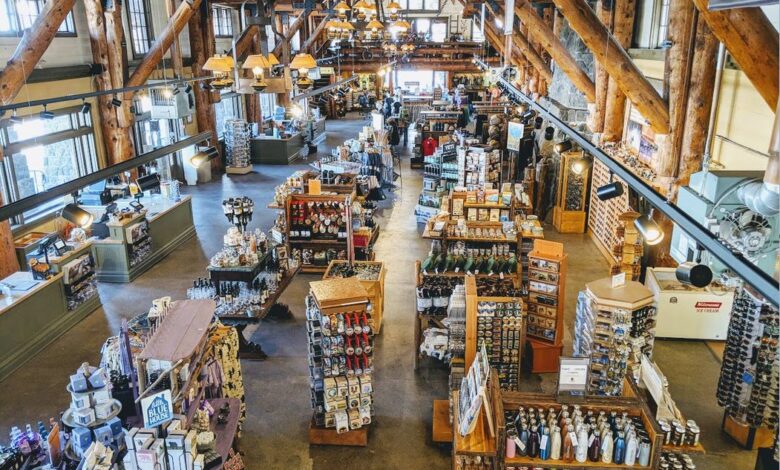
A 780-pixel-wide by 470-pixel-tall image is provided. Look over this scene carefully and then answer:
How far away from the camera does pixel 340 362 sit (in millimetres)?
5723

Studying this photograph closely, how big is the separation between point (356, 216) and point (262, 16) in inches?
150

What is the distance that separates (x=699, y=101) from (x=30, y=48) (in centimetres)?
917

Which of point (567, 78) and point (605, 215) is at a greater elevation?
point (567, 78)

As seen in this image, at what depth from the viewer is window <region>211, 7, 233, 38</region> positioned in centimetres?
1964

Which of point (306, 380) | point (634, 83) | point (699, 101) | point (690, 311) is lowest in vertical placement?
point (306, 380)

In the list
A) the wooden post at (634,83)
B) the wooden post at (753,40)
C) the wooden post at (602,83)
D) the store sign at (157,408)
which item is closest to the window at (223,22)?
the wooden post at (602,83)

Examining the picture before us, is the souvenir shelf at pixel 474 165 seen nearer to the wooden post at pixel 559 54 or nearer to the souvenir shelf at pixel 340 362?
the wooden post at pixel 559 54

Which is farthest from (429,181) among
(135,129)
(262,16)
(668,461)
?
(668,461)

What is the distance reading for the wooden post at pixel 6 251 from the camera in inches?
352

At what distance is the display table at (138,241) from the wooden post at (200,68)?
197 inches

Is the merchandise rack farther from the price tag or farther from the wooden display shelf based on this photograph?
the price tag

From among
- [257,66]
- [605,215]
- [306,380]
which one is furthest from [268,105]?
[306,380]

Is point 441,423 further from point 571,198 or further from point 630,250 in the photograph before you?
point 571,198

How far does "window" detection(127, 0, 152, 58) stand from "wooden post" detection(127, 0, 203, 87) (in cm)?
275
